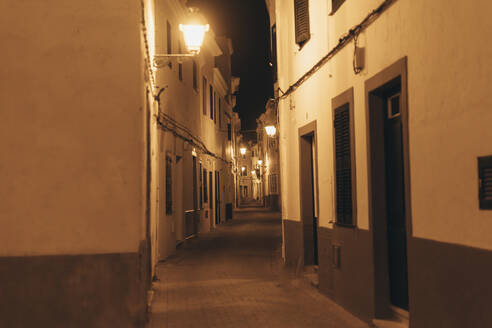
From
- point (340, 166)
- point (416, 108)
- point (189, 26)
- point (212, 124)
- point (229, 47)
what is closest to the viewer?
point (416, 108)

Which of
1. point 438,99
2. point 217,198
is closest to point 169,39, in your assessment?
point 438,99

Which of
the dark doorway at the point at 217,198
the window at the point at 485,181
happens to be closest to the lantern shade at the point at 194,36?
the window at the point at 485,181

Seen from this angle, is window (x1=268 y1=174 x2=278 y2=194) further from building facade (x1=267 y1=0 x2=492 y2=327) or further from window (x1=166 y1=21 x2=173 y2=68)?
building facade (x1=267 y1=0 x2=492 y2=327)

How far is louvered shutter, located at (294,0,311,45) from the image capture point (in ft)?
A: 33.8

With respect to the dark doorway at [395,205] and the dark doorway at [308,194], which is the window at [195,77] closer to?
the dark doorway at [308,194]

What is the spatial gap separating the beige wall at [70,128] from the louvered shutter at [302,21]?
4434 mm

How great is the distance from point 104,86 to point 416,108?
368 cm

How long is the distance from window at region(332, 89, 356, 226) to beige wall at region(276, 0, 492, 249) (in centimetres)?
19

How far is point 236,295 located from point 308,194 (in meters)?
2.77

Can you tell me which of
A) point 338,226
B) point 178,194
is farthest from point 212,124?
point 338,226

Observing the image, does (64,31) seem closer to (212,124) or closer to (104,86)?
(104,86)

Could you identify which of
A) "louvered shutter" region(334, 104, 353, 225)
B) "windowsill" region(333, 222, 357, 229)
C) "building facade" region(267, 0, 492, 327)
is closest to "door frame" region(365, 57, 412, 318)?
"building facade" region(267, 0, 492, 327)

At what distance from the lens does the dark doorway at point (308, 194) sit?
11.0m

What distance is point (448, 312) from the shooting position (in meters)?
4.96
